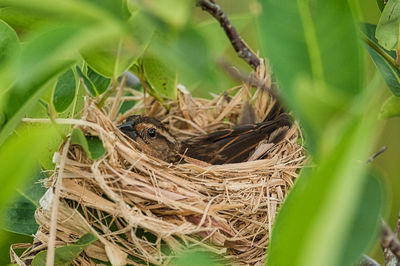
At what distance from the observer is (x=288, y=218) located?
2.22ft

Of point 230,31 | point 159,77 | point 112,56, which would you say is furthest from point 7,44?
point 159,77

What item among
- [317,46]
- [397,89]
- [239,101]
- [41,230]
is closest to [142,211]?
[41,230]

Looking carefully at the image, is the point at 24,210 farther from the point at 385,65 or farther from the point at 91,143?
the point at 385,65

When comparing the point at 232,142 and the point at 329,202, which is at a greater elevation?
the point at 329,202

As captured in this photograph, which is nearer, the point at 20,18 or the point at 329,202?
the point at 329,202

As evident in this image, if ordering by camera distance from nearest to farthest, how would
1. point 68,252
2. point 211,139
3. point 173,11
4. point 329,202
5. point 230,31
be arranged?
point 329,202, point 173,11, point 68,252, point 230,31, point 211,139

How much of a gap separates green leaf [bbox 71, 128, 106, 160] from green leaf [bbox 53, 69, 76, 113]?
296 mm

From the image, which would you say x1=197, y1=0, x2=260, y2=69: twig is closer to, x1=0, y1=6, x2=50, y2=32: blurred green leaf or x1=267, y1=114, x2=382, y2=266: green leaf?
x1=0, y1=6, x2=50, y2=32: blurred green leaf

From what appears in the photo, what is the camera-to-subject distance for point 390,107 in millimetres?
1554

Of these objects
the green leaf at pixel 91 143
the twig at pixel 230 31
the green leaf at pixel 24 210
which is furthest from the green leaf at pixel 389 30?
the green leaf at pixel 24 210

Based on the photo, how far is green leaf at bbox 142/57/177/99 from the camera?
6.20 feet

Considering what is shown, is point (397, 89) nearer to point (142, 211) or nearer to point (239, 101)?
point (142, 211)

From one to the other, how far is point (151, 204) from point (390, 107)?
0.67 metres

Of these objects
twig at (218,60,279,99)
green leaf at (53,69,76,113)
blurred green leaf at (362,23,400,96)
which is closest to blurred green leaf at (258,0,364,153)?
twig at (218,60,279,99)
